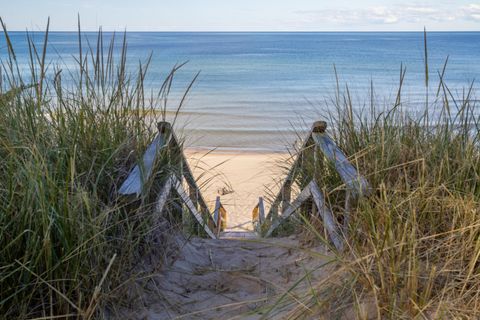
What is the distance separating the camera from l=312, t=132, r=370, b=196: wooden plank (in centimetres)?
264

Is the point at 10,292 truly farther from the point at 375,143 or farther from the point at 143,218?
the point at 375,143

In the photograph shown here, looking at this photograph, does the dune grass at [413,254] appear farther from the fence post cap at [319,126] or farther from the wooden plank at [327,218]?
the fence post cap at [319,126]

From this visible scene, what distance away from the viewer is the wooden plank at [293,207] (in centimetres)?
351

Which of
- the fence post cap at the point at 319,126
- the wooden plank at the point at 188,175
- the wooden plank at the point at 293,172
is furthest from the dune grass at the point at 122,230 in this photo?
the wooden plank at the point at 293,172

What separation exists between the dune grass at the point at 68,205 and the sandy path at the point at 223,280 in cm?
17

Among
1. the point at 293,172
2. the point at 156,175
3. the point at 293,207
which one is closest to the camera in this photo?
the point at 156,175

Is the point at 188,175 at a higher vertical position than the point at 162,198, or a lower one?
lower

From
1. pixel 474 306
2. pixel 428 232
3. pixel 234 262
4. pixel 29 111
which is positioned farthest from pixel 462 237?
pixel 29 111

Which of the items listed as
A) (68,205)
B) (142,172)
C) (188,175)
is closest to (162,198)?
(142,172)

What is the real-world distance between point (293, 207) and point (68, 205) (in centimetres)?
172

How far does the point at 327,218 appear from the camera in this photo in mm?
3062

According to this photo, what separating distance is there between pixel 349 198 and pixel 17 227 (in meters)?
1.55

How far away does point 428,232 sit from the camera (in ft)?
8.23

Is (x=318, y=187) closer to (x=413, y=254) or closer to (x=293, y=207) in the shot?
(x=293, y=207)
